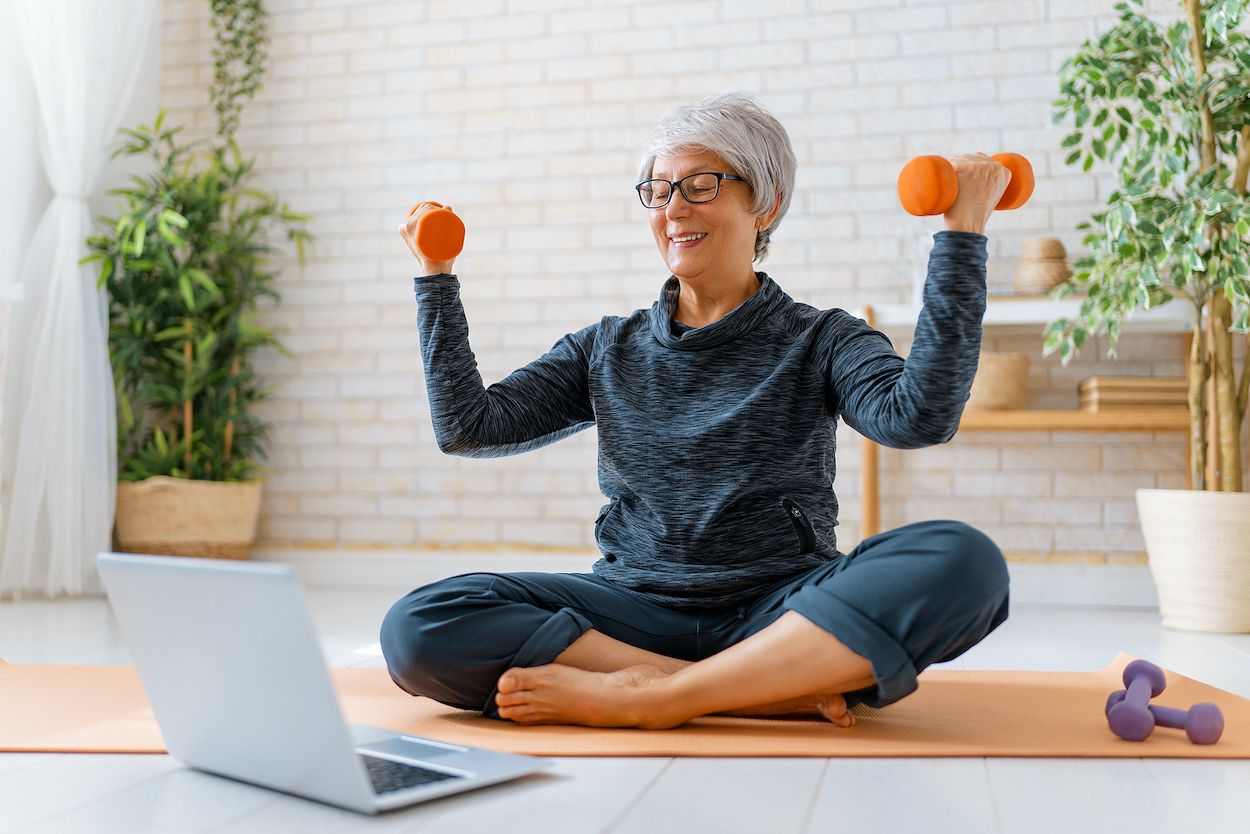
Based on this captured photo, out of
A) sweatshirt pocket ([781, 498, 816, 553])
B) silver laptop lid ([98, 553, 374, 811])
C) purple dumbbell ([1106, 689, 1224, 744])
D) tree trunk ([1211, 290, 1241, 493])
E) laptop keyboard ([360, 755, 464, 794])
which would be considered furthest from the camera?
tree trunk ([1211, 290, 1241, 493])

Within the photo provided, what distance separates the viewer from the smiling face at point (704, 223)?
1860 mm

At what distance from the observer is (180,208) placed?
13.3 feet

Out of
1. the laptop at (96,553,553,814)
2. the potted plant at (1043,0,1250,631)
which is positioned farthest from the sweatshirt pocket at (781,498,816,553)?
the potted plant at (1043,0,1250,631)

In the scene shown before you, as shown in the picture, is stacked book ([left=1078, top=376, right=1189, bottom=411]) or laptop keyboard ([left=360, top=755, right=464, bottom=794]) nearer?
laptop keyboard ([left=360, top=755, right=464, bottom=794])

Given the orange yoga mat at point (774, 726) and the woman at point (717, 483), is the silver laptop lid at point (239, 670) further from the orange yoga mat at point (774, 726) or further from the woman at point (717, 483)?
the woman at point (717, 483)

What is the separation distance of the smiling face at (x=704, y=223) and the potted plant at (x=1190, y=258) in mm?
1480

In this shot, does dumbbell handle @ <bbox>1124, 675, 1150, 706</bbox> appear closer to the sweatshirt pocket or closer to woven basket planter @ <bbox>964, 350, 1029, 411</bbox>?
the sweatshirt pocket

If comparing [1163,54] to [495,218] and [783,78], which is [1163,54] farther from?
[495,218]

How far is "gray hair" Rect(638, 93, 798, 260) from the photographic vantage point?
6.07ft

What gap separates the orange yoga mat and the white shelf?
4.95 feet

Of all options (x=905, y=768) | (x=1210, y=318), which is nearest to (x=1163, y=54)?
(x=1210, y=318)

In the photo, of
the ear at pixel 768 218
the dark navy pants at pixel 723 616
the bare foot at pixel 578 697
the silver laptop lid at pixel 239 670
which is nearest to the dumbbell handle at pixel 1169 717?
the dark navy pants at pixel 723 616

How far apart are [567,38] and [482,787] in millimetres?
3281

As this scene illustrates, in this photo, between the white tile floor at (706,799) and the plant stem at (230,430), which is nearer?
the white tile floor at (706,799)
